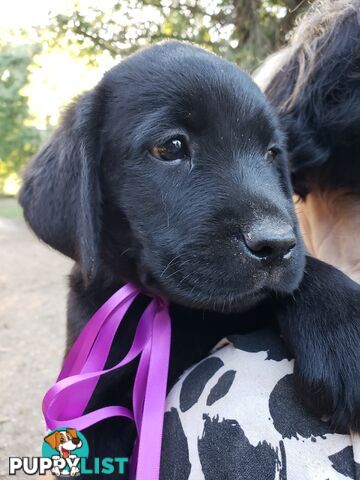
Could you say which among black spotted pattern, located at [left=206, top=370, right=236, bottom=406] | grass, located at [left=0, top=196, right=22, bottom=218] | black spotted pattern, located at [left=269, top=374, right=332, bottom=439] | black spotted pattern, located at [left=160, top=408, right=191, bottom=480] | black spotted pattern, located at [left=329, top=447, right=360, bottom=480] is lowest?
grass, located at [left=0, top=196, right=22, bottom=218]

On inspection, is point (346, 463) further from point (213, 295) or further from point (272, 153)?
point (272, 153)

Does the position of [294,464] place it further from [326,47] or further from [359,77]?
[326,47]

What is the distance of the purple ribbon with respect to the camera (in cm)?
125

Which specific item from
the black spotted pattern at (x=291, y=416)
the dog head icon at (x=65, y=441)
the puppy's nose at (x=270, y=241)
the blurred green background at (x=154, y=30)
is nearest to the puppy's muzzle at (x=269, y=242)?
the puppy's nose at (x=270, y=241)

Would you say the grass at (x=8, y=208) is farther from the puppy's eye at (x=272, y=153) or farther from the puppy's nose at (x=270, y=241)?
the puppy's nose at (x=270, y=241)

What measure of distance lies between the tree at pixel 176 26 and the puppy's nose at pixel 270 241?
17.9 feet

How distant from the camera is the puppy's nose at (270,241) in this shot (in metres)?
1.10

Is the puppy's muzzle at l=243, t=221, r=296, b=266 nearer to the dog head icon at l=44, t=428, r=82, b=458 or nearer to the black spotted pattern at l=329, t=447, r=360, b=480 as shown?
the black spotted pattern at l=329, t=447, r=360, b=480

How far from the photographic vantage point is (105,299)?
5.17 feet

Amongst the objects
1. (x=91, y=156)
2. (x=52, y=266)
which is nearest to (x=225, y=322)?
(x=91, y=156)

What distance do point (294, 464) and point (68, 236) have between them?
2.45ft

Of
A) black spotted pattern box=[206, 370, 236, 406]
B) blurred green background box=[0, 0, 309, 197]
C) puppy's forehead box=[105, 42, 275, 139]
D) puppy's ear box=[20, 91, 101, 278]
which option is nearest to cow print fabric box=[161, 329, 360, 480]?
black spotted pattern box=[206, 370, 236, 406]

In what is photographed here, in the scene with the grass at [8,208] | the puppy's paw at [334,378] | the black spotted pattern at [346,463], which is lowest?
the grass at [8,208]

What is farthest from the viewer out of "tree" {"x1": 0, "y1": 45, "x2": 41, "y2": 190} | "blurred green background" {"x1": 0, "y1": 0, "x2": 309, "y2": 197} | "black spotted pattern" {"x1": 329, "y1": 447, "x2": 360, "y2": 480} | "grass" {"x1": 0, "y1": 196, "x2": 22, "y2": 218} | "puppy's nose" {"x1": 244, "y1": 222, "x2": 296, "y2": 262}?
"grass" {"x1": 0, "y1": 196, "x2": 22, "y2": 218}
